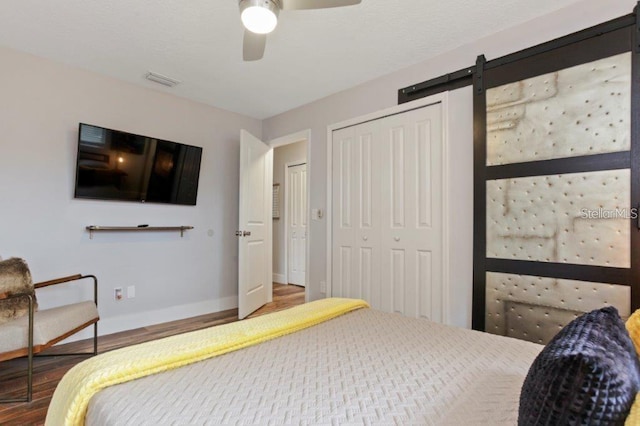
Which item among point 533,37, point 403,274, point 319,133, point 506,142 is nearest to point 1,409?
point 403,274

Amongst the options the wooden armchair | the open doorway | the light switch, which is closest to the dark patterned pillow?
the wooden armchair

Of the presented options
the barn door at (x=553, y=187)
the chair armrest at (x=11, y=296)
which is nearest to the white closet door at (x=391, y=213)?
the barn door at (x=553, y=187)

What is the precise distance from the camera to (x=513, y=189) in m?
2.33

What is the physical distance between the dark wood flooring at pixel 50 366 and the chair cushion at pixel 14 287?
1.63 ft

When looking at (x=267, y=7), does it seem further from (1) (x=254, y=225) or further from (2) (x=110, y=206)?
(1) (x=254, y=225)

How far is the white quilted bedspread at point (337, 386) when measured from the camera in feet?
2.73

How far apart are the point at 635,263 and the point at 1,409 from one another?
12.3 ft

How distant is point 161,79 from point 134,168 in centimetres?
92

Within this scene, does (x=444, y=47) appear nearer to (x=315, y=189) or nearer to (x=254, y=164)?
(x=315, y=189)

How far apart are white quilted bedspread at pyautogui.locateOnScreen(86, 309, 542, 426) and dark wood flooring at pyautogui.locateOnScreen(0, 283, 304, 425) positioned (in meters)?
1.53

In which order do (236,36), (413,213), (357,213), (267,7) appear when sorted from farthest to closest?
(357,213) → (413,213) → (236,36) → (267,7)

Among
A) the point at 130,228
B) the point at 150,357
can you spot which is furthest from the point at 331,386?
the point at 130,228

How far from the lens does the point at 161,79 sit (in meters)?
3.28

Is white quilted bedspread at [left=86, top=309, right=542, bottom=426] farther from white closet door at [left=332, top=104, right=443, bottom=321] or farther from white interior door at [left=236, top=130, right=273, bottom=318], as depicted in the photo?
white interior door at [left=236, top=130, right=273, bottom=318]
